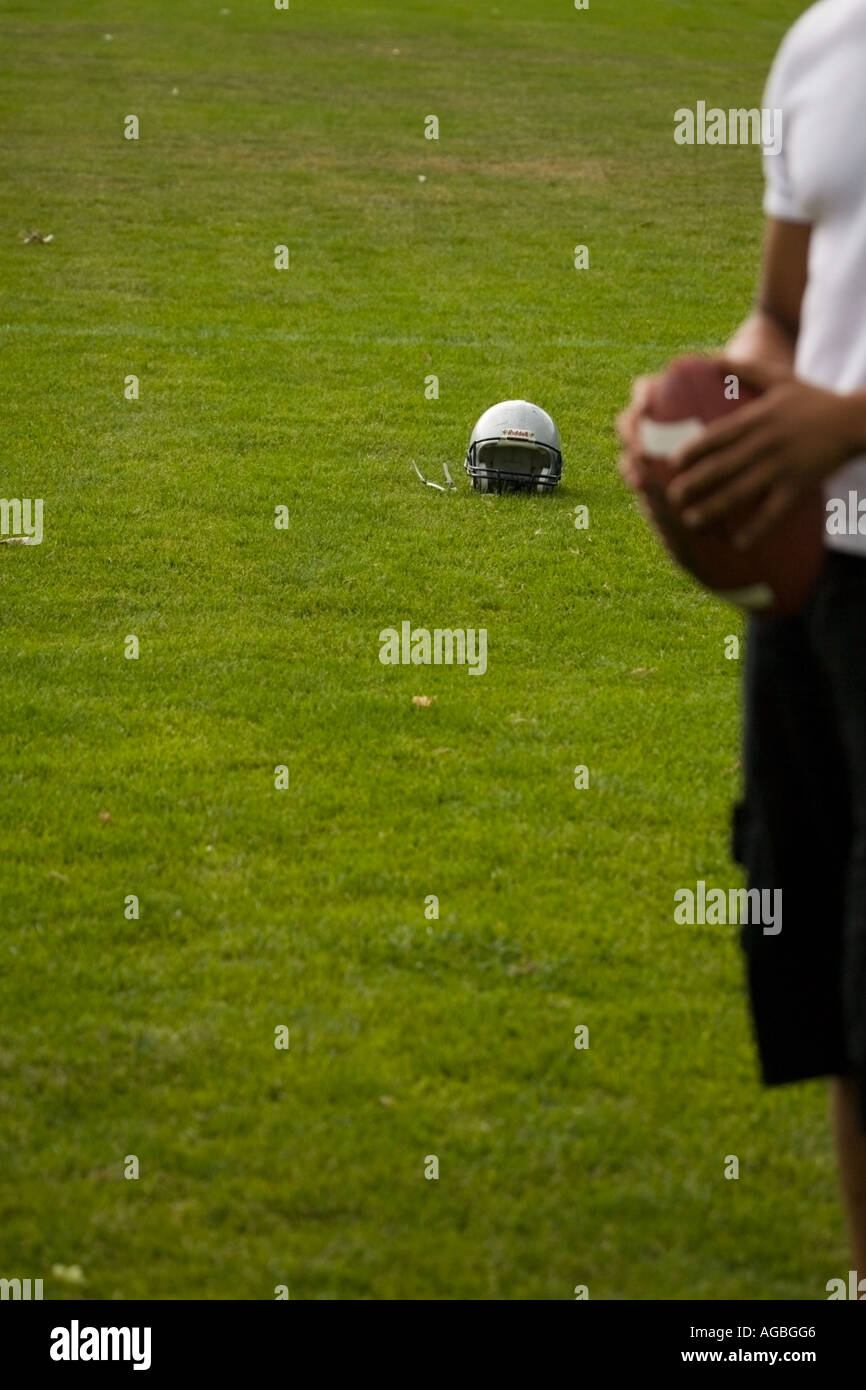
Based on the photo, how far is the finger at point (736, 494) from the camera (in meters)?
2.37

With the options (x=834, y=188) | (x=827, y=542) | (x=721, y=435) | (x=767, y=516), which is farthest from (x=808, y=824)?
(x=834, y=188)

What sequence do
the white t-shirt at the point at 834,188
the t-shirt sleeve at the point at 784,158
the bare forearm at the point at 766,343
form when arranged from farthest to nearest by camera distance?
the bare forearm at the point at 766,343 → the t-shirt sleeve at the point at 784,158 → the white t-shirt at the point at 834,188

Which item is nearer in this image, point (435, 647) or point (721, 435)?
point (721, 435)

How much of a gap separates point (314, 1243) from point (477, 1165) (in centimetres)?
46

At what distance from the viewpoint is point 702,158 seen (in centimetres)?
2427

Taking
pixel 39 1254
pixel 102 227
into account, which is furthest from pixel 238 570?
pixel 102 227

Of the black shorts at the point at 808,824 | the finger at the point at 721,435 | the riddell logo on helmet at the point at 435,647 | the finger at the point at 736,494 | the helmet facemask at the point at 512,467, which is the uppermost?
the helmet facemask at the point at 512,467

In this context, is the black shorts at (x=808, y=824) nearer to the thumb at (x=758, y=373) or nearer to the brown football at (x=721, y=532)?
the brown football at (x=721, y=532)

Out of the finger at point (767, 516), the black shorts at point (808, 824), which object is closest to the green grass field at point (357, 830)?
the black shorts at point (808, 824)

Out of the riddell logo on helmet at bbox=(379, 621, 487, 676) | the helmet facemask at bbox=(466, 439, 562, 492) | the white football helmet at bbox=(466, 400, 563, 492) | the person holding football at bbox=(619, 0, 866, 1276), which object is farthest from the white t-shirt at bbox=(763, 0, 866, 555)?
the helmet facemask at bbox=(466, 439, 562, 492)

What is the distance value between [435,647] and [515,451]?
262 centimetres

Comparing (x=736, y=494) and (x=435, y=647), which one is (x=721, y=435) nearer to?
(x=736, y=494)

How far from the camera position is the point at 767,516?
2.40 metres
